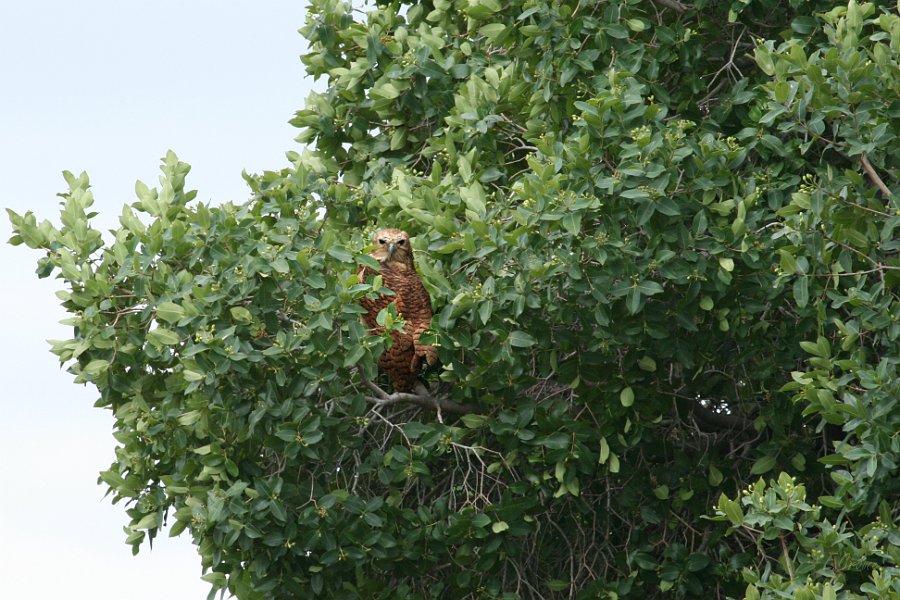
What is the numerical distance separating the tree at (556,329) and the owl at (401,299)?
0.68 ft

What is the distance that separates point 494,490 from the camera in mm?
9609

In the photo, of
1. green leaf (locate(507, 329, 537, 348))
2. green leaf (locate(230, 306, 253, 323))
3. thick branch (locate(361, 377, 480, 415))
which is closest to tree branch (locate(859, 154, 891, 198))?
green leaf (locate(507, 329, 537, 348))

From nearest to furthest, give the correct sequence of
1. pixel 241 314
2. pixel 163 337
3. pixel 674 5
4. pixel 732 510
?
pixel 732 510 < pixel 241 314 < pixel 163 337 < pixel 674 5

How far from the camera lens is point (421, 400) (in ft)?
29.5

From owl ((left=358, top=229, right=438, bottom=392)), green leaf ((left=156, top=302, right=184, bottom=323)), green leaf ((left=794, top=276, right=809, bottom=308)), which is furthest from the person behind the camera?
owl ((left=358, top=229, right=438, bottom=392))

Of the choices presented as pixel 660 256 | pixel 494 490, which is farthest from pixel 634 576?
pixel 660 256

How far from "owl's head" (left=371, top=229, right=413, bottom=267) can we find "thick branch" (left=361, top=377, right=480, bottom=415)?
790 mm

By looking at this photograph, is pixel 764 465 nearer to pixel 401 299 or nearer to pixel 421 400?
pixel 421 400

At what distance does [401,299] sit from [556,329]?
3.31ft

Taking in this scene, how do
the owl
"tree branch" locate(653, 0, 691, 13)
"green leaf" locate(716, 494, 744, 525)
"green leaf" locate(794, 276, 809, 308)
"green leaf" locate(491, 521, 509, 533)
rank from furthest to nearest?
"tree branch" locate(653, 0, 691, 13) → "green leaf" locate(491, 521, 509, 533) → the owl → "green leaf" locate(794, 276, 809, 308) → "green leaf" locate(716, 494, 744, 525)

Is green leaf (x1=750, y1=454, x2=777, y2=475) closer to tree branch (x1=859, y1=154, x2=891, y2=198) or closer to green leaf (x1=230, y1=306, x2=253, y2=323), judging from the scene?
tree branch (x1=859, y1=154, x2=891, y2=198)

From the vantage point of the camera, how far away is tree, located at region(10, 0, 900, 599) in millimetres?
7828

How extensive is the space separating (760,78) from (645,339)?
7.42 feet

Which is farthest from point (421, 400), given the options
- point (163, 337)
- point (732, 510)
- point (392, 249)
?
point (732, 510)
